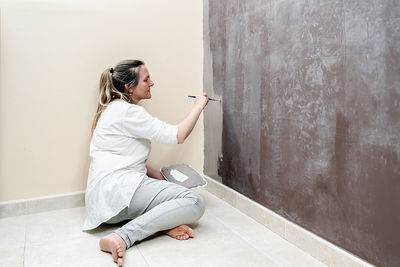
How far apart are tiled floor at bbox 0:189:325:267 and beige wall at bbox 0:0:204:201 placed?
300 millimetres

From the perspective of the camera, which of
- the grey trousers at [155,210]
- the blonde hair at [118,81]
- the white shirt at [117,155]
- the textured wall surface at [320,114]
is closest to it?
the textured wall surface at [320,114]

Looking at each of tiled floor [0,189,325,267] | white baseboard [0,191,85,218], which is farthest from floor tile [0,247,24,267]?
white baseboard [0,191,85,218]

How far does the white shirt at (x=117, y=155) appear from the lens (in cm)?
162

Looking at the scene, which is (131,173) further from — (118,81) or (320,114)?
(320,114)

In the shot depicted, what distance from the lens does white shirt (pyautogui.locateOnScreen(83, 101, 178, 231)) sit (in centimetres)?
162

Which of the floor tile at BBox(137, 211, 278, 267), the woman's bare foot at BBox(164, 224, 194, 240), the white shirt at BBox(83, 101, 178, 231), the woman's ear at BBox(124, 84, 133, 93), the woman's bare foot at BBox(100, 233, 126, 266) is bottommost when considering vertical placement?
the floor tile at BBox(137, 211, 278, 267)

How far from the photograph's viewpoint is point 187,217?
1.60 m

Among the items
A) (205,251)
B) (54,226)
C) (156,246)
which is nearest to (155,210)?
(156,246)

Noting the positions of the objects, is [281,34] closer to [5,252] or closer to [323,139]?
[323,139]

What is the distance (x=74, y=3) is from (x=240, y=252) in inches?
62.5

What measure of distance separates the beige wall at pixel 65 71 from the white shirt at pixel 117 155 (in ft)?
0.98

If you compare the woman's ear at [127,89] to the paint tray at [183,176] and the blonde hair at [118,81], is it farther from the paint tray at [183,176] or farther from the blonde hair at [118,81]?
the paint tray at [183,176]

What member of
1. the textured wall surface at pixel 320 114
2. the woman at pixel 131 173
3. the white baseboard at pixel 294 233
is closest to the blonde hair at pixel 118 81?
the woman at pixel 131 173

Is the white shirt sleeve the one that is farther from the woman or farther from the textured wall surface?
the textured wall surface
